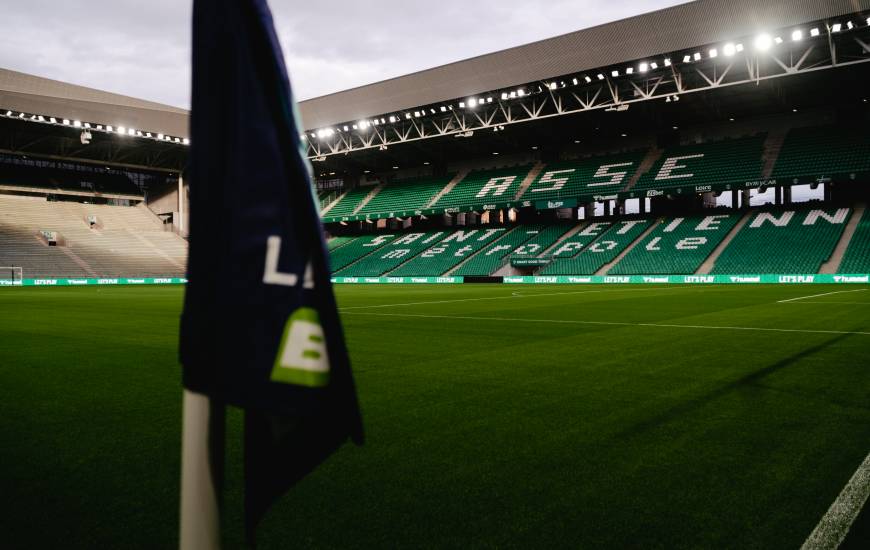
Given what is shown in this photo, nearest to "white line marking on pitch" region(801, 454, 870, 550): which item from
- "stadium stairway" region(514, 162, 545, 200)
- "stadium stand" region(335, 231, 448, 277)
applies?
"stadium stand" region(335, 231, 448, 277)

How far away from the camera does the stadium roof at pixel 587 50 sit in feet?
81.6

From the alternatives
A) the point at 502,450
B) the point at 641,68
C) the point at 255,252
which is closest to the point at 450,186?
the point at 641,68

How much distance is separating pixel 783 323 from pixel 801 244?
21408 millimetres

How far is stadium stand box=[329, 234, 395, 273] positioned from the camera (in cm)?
4122

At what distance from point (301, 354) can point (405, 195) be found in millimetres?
43783

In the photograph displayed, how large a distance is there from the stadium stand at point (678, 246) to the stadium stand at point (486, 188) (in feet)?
31.3

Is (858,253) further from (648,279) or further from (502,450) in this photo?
(502,450)

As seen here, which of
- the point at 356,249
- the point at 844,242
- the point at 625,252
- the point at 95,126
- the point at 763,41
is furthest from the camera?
the point at 356,249

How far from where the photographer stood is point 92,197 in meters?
46.9

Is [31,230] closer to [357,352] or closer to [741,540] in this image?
[357,352]

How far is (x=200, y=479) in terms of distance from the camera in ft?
3.34

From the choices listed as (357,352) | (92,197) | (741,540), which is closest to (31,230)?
(92,197)

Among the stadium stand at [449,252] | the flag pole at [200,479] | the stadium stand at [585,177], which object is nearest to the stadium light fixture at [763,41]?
the stadium stand at [585,177]

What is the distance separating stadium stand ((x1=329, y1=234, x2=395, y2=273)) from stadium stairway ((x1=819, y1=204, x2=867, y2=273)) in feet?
88.4
